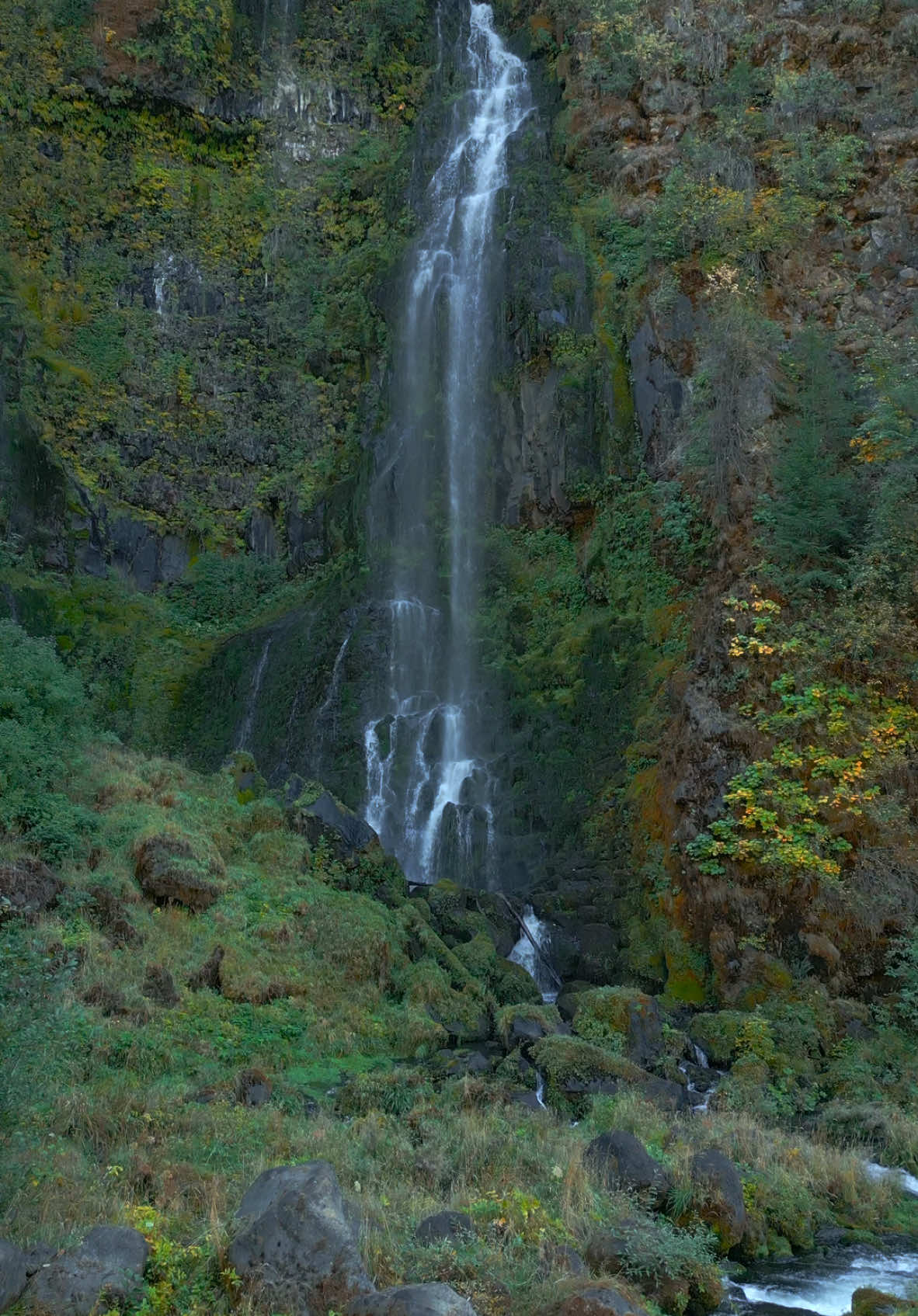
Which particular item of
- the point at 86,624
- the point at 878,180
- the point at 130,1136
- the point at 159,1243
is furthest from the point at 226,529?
the point at 159,1243

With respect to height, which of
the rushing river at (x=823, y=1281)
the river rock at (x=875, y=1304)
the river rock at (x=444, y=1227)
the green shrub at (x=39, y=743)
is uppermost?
the green shrub at (x=39, y=743)

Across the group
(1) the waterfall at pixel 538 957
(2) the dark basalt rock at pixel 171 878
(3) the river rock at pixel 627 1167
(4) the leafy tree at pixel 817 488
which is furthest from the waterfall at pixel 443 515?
(3) the river rock at pixel 627 1167

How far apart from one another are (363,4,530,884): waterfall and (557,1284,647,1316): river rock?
1350 cm

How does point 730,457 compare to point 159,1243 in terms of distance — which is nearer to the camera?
point 159,1243

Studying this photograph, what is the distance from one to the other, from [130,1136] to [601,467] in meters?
17.6

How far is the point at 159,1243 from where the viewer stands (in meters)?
5.72

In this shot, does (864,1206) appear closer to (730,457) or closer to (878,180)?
(730,457)

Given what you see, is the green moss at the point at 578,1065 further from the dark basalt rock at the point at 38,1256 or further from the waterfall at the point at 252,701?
the waterfall at the point at 252,701

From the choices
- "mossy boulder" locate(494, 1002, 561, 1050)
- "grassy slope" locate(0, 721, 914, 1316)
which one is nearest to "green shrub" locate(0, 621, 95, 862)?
"grassy slope" locate(0, 721, 914, 1316)

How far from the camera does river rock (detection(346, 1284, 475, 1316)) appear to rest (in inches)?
202

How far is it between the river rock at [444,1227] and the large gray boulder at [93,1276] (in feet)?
5.86

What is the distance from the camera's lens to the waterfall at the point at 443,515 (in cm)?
2042

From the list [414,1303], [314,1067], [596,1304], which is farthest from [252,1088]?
[596,1304]

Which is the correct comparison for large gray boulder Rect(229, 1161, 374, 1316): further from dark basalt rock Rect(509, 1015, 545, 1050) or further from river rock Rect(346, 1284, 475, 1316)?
dark basalt rock Rect(509, 1015, 545, 1050)
